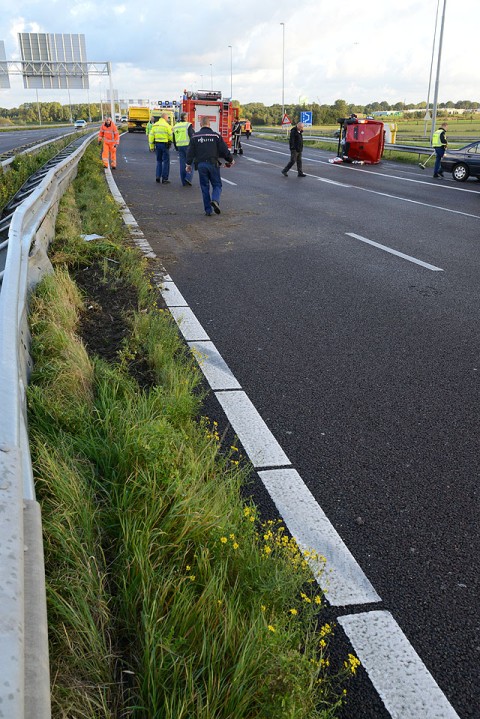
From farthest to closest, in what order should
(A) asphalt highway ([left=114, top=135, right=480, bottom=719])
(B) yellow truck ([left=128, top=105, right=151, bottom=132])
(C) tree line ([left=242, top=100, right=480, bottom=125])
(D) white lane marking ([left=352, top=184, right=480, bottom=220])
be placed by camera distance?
(C) tree line ([left=242, top=100, right=480, bottom=125])
(B) yellow truck ([left=128, top=105, right=151, bottom=132])
(D) white lane marking ([left=352, top=184, right=480, bottom=220])
(A) asphalt highway ([left=114, top=135, right=480, bottom=719])

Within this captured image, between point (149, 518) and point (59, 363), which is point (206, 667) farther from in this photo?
point (59, 363)

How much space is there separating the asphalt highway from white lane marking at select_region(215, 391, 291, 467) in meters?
0.07

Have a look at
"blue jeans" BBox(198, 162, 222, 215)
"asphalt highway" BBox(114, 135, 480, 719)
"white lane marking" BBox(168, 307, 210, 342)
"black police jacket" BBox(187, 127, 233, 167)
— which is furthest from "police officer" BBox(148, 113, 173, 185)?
"white lane marking" BBox(168, 307, 210, 342)

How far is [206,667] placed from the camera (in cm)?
187

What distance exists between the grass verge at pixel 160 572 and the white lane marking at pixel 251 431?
0.48 ft

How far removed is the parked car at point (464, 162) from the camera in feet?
71.0

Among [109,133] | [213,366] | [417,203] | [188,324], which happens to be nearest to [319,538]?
[213,366]

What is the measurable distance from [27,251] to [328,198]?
11409 mm

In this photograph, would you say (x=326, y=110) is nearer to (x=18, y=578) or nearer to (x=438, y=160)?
(x=438, y=160)

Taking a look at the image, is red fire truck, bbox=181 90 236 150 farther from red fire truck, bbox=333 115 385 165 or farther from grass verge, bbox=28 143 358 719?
grass verge, bbox=28 143 358 719

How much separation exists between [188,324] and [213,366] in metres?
1.09

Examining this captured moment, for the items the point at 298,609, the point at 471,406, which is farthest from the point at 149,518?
the point at 471,406

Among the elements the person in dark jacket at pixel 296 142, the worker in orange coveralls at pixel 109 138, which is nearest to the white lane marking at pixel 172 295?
the person in dark jacket at pixel 296 142

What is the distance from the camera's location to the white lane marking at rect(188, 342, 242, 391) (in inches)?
176
